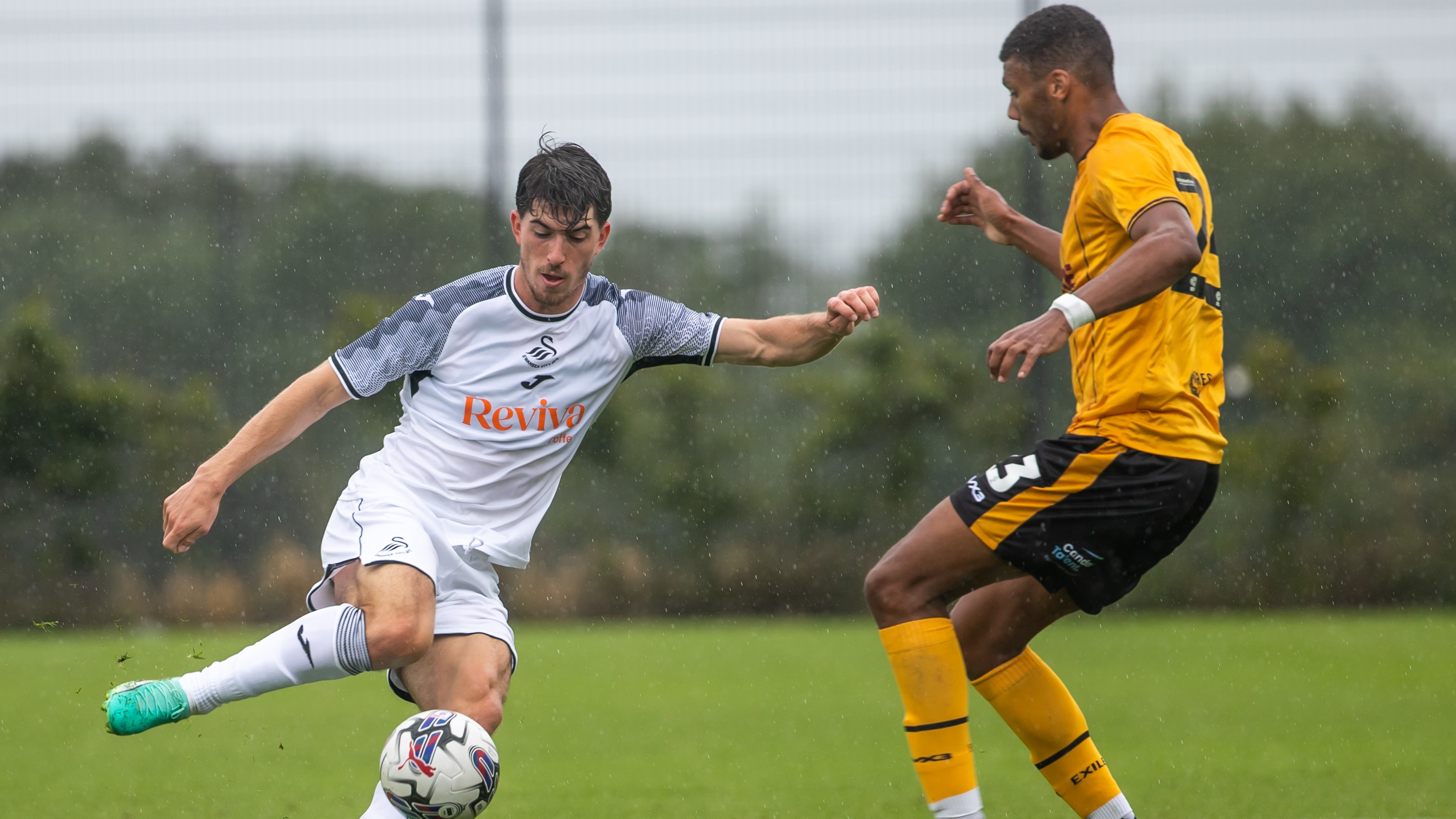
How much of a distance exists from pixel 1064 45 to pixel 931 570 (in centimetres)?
140

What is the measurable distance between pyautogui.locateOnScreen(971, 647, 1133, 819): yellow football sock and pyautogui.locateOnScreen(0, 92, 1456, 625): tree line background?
7003mm

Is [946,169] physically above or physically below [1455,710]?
above

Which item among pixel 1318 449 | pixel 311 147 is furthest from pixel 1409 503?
pixel 311 147

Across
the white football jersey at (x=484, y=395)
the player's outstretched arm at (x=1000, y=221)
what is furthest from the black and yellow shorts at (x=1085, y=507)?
the white football jersey at (x=484, y=395)

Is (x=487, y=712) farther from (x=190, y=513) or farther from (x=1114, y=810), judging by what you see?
(x=1114, y=810)

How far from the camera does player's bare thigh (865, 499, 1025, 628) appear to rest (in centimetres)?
325

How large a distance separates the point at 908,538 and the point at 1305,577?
26.7ft

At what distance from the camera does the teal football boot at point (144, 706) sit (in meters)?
3.20

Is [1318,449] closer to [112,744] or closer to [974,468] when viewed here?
[974,468]

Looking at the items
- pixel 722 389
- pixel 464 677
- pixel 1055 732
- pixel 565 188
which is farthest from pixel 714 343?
pixel 722 389

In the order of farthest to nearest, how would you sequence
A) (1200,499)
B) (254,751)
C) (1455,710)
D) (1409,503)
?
(1409,503) → (1455,710) → (254,751) → (1200,499)

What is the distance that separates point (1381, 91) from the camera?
10.9 meters

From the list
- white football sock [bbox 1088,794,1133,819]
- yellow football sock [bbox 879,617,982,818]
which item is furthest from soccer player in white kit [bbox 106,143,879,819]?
white football sock [bbox 1088,794,1133,819]

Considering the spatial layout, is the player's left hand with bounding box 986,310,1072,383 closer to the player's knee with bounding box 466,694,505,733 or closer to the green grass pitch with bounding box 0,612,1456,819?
the player's knee with bounding box 466,694,505,733
